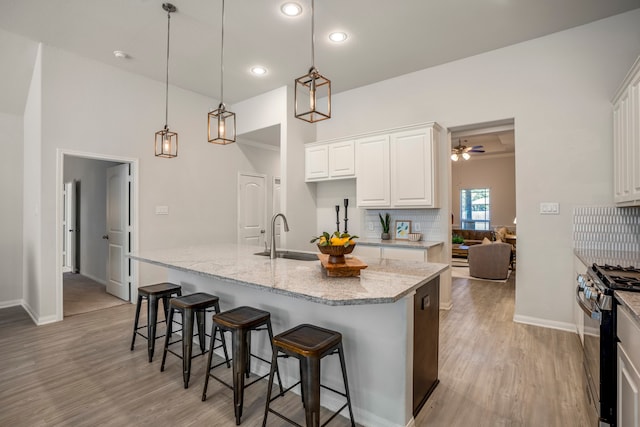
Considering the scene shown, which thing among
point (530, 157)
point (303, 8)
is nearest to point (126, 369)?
point (303, 8)

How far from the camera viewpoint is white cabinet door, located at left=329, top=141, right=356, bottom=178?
4.67 metres

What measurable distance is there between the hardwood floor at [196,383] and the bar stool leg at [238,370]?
12 centimetres

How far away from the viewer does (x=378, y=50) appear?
3.81m

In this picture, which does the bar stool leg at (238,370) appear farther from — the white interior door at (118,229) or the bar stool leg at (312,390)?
the white interior door at (118,229)

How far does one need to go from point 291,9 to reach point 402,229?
3.01 metres

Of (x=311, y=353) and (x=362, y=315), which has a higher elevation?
(x=362, y=315)

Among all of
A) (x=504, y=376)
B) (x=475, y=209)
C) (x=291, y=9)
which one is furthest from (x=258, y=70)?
(x=475, y=209)

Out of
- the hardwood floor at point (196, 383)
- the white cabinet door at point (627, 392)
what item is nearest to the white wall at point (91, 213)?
the hardwood floor at point (196, 383)

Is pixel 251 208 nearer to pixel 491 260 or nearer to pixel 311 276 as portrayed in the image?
pixel 311 276

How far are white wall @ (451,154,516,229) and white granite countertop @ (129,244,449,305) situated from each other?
8467mm

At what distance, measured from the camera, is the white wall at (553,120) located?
126 inches

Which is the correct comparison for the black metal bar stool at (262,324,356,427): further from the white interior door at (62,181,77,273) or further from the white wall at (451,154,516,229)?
the white wall at (451,154,516,229)

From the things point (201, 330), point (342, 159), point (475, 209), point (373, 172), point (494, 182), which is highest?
point (494, 182)

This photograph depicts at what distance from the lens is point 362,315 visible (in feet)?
6.21
